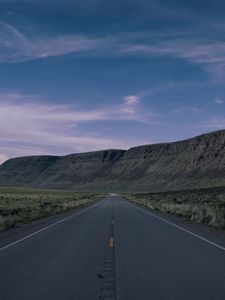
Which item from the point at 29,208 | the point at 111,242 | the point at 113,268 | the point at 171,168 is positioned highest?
the point at 171,168

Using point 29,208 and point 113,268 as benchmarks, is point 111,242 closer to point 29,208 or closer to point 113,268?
point 113,268

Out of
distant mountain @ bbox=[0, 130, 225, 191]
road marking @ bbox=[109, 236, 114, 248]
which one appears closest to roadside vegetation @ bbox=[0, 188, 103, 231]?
road marking @ bbox=[109, 236, 114, 248]

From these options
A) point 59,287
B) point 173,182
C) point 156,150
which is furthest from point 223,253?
point 156,150

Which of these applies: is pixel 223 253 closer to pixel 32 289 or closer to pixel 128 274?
pixel 128 274

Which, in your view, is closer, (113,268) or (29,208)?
(113,268)

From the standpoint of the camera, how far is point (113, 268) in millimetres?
10430

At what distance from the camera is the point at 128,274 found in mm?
9633

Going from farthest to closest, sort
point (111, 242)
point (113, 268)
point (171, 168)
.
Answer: point (171, 168) < point (111, 242) < point (113, 268)

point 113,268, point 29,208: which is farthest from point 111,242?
point 29,208

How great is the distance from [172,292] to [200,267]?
270 centimetres

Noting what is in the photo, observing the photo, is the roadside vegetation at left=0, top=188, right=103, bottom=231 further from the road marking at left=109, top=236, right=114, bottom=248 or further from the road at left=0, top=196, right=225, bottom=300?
the road at left=0, top=196, right=225, bottom=300

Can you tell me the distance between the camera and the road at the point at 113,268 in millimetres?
7963

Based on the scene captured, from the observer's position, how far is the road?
7.96m

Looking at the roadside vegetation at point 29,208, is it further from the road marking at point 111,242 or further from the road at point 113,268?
the road at point 113,268
